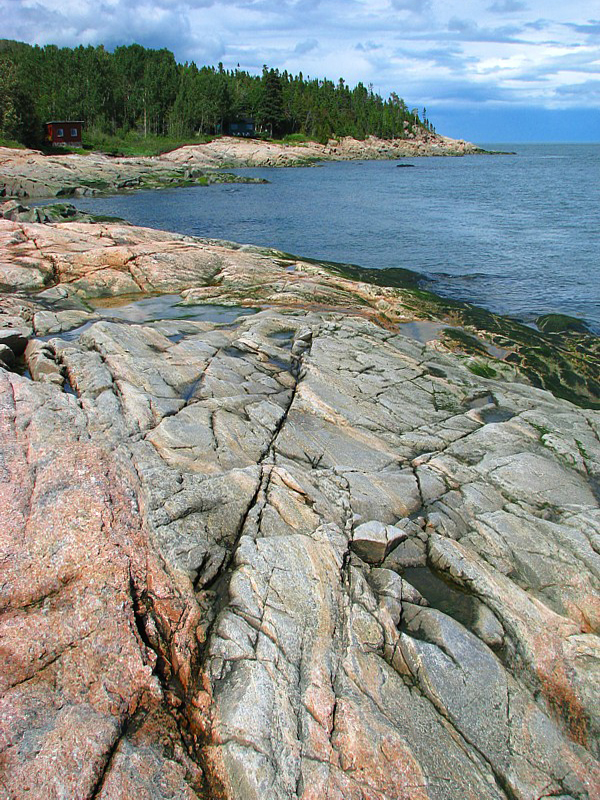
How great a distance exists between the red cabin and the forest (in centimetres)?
266

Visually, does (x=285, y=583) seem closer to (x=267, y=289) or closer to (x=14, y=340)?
(x=14, y=340)

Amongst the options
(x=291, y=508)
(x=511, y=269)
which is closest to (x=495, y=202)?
(x=511, y=269)

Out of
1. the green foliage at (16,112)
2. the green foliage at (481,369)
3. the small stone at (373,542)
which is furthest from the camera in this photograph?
the green foliage at (16,112)

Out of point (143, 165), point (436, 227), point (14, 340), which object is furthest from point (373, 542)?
point (143, 165)

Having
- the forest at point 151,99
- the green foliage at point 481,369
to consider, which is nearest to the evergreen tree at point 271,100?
the forest at point 151,99

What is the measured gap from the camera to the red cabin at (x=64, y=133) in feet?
319

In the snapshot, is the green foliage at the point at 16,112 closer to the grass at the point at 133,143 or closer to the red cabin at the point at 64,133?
the red cabin at the point at 64,133

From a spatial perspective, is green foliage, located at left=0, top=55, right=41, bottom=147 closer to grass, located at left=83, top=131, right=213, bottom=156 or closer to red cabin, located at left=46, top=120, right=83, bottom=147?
red cabin, located at left=46, top=120, right=83, bottom=147

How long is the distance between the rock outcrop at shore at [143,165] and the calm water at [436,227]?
25.3 ft

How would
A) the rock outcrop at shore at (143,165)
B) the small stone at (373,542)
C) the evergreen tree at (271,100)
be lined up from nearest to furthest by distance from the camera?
the small stone at (373,542) → the rock outcrop at shore at (143,165) → the evergreen tree at (271,100)

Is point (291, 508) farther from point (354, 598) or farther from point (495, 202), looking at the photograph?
point (495, 202)

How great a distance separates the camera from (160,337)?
15.8 meters

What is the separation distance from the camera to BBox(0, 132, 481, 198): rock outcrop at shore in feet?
211

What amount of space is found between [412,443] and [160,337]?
8.29m
